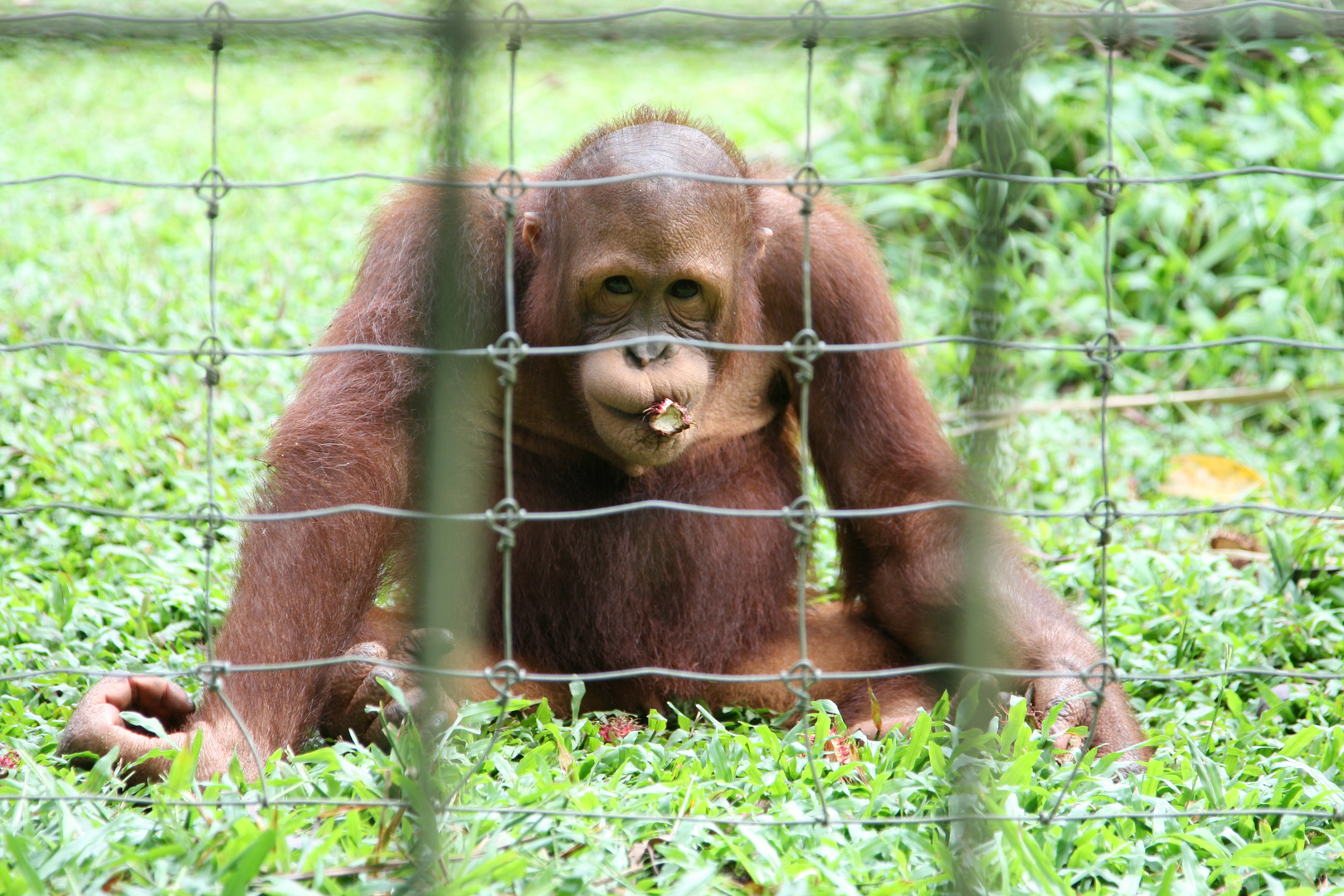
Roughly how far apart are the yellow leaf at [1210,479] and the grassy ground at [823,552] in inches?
2.6

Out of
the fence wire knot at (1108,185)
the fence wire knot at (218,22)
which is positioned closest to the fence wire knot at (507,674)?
the fence wire knot at (218,22)

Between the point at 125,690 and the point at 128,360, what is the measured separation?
2565 millimetres

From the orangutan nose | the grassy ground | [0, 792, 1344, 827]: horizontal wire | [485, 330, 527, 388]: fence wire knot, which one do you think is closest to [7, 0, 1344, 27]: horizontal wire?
the grassy ground

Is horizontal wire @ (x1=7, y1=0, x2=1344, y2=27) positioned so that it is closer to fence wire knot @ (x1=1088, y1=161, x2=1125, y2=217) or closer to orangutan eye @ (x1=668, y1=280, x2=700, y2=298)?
fence wire knot @ (x1=1088, y1=161, x2=1125, y2=217)

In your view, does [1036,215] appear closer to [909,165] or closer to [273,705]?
[909,165]

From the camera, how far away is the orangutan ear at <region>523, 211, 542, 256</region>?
11.3 feet

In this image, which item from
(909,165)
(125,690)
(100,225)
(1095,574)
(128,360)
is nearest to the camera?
(125,690)

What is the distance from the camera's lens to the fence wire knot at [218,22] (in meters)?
2.41

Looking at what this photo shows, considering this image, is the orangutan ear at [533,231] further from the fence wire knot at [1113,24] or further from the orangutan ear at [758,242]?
the fence wire knot at [1113,24]

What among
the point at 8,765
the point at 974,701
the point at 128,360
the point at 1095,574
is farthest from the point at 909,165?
the point at 8,765

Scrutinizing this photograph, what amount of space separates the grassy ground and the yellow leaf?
66 millimetres

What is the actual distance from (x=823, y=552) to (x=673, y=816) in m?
2.23

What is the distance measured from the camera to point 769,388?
3850 millimetres

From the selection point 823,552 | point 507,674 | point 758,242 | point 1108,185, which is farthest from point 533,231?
point 823,552
